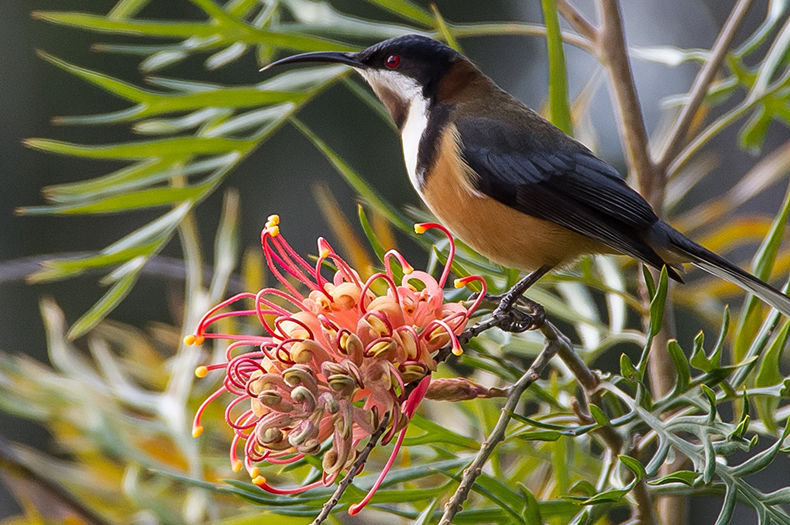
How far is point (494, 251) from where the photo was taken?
119cm

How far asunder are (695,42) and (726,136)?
61 cm

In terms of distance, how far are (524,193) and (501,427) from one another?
55cm

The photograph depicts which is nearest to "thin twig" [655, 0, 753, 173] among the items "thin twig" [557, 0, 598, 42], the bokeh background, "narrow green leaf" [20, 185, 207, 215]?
"thin twig" [557, 0, 598, 42]

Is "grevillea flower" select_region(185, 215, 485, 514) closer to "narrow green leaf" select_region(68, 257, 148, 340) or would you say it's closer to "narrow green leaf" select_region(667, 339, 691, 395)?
"narrow green leaf" select_region(667, 339, 691, 395)

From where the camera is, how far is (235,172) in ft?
17.5

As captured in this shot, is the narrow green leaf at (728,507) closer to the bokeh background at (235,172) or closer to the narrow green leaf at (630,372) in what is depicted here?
the narrow green leaf at (630,372)

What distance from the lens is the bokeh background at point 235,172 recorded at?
4.83 meters

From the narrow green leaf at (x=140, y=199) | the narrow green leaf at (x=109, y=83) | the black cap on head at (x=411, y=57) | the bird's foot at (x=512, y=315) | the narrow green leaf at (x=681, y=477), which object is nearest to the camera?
the narrow green leaf at (x=681, y=477)

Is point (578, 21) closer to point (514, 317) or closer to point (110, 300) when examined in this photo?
point (514, 317)

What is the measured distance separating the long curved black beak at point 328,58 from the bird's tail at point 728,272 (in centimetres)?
55

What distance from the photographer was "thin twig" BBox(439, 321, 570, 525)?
0.67m

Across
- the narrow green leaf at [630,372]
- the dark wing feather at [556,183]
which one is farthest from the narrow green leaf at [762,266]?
the narrow green leaf at [630,372]

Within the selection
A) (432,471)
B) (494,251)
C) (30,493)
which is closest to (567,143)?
(494,251)

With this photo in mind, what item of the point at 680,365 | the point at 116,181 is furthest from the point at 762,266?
the point at 116,181
